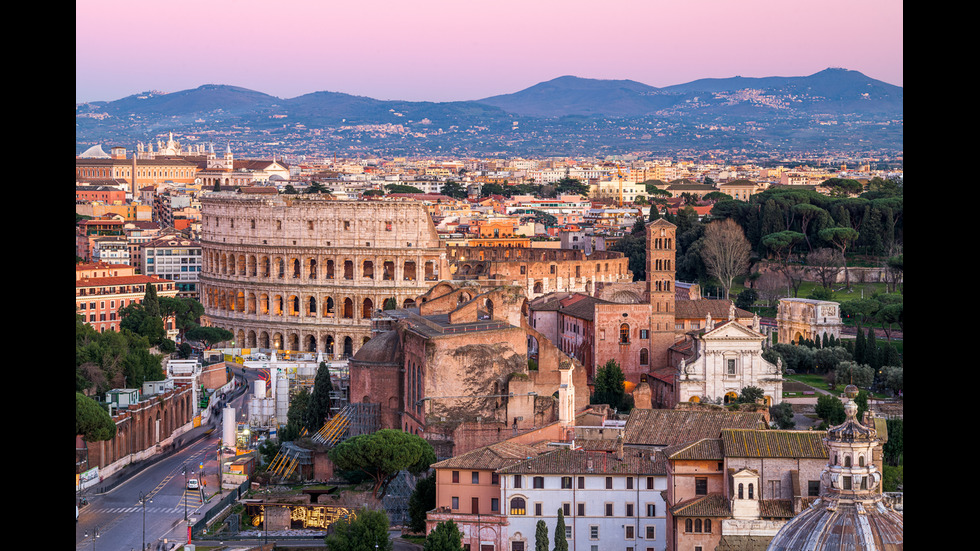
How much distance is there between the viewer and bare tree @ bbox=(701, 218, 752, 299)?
2450 inches

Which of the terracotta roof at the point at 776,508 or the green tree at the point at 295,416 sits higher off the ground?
the terracotta roof at the point at 776,508

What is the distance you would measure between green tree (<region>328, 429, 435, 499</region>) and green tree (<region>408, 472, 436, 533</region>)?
1.16 metres

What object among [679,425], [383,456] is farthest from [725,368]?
[383,456]

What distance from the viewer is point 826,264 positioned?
205 ft

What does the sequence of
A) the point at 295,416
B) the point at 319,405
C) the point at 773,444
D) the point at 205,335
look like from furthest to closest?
the point at 205,335 → the point at 295,416 → the point at 319,405 → the point at 773,444

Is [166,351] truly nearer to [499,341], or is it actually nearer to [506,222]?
[499,341]

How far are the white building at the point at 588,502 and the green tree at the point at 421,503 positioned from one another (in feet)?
6.06

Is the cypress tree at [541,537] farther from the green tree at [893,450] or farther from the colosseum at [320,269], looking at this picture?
the colosseum at [320,269]

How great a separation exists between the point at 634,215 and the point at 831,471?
79013mm

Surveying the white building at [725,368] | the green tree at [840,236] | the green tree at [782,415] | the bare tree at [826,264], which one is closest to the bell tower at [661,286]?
the white building at [725,368]

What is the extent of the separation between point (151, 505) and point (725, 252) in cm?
3852

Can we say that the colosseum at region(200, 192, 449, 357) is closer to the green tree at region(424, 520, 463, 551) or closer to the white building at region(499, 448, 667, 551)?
the white building at region(499, 448, 667, 551)

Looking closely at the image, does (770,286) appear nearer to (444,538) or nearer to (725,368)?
(725,368)

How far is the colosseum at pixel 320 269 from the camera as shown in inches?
2333
